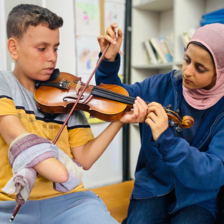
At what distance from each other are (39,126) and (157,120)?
451mm

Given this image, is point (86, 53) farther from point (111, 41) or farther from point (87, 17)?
point (111, 41)

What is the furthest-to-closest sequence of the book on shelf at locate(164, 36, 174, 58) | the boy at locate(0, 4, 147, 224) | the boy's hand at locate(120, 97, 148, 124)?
the book on shelf at locate(164, 36, 174, 58) < the boy's hand at locate(120, 97, 148, 124) < the boy at locate(0, 4, 147, 224)

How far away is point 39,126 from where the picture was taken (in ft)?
3.25

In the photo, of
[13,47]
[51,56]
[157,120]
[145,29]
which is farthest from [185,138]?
[145,29]

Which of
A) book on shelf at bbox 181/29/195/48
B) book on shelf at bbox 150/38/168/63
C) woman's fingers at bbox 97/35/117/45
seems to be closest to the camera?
woman's fingers at bbox 97/35/117/45

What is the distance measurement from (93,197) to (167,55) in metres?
1.61

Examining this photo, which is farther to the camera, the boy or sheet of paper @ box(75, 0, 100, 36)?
sheet of paper @ box(75, 0, 100, 36)

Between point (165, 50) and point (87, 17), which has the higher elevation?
point (87, 17)

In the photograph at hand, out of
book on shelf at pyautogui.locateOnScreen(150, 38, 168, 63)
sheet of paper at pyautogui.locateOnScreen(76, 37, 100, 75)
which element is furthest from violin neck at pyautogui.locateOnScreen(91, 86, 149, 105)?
book on shelf at pyautogui.locateOnScreen(150, 38, 168, 63)

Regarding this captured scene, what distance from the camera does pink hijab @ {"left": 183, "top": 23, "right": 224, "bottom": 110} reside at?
999 mm

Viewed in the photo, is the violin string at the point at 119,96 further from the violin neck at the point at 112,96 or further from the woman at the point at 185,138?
the woman at the point at 185,138

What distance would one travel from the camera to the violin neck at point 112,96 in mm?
1032

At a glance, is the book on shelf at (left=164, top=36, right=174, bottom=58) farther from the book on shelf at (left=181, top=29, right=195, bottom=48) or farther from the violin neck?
the violin neck

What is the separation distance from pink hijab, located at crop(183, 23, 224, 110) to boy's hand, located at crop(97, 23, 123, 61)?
322 millimetres
